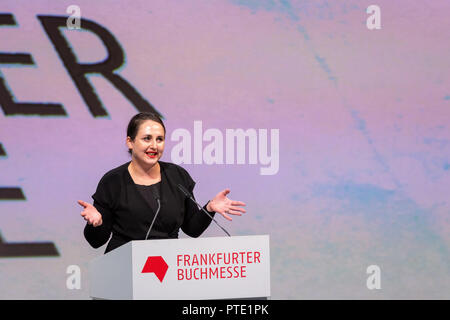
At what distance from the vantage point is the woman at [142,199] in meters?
2.57

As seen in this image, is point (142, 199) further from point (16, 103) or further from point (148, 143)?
point (16, 103)

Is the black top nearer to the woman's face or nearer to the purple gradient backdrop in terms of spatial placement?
the woman's face

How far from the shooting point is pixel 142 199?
259 centimetres

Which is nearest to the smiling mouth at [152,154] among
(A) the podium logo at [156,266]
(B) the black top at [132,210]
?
(B) the black top at [132,210]

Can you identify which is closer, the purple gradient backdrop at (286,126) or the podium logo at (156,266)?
the podium logo at (156,266)

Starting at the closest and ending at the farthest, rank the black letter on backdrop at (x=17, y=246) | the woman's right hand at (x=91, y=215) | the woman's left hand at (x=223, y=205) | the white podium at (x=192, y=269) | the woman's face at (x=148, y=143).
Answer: the white podium at (x=192, y=269) < the woman's right hand at (x=91, y=215) < the woman's left hand at (x=223, y=205) < the woman's face at (x=148, y=143) < the black letter on backdrop at (x=17, y=246)

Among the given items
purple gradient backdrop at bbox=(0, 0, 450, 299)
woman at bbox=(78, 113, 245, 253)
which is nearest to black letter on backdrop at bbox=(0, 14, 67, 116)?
purple gradient backdrop at bbox=(0, 0, 450, 299)

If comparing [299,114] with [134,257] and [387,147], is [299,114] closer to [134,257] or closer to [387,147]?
[387,147]

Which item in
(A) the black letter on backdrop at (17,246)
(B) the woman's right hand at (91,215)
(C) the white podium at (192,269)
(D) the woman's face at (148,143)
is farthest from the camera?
(A) the black letter on backdrop at (17,246)

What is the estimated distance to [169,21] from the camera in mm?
3926

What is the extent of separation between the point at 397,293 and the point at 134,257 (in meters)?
2.43

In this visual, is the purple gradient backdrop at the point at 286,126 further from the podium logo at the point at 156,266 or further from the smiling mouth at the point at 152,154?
the podium logo at the point at 156,266

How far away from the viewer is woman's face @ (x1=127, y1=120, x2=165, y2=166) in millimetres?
2621

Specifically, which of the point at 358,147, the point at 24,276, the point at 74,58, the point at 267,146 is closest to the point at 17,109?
the point at 74,58
